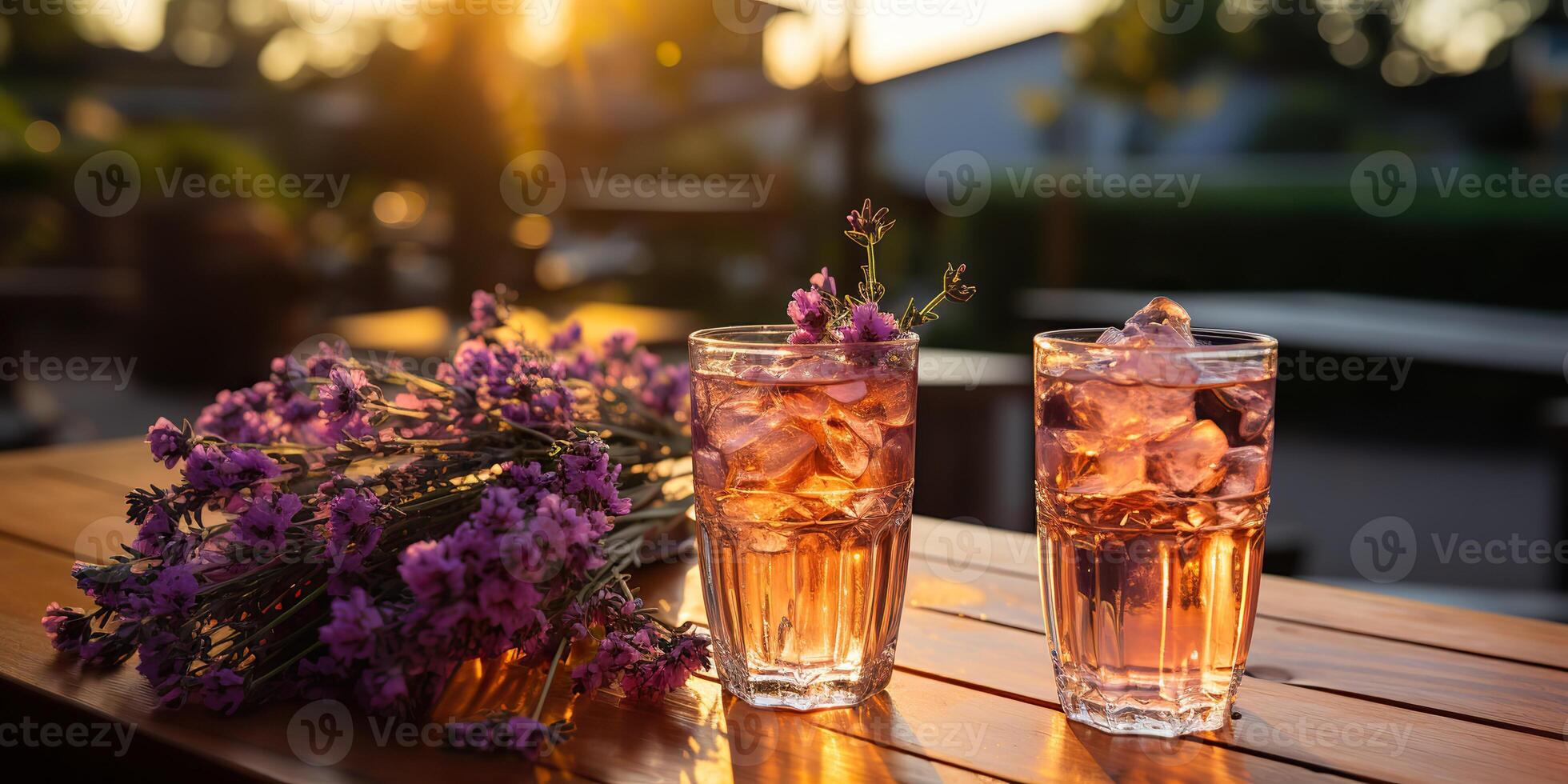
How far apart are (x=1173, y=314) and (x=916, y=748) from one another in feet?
1.40

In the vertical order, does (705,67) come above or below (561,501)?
above

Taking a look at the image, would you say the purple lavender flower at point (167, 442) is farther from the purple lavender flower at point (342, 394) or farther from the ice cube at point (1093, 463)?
the ice cube at point (1093, 463)

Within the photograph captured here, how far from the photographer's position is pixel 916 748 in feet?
3.00

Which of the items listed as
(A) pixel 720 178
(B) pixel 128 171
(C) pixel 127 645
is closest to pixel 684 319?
(A) pixel 720 178

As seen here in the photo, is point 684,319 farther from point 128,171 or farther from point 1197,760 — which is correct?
point 1197,760

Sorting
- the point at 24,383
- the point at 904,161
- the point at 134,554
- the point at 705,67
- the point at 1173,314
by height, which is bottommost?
the point at 24,383

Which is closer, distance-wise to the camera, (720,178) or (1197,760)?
(1197,760)
